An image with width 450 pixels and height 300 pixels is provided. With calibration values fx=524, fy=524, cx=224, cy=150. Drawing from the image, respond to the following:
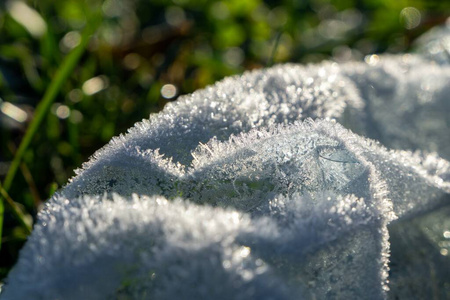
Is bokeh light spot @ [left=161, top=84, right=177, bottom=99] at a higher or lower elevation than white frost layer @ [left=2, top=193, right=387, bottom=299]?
lower

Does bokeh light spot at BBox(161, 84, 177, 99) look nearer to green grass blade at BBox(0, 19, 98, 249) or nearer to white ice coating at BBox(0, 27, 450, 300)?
green grass blade at BBox(0, 19, 98, 249)

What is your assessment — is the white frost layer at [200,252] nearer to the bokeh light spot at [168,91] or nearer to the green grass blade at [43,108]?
the green grass blade at [43,108]

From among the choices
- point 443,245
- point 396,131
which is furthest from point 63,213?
point 396,131

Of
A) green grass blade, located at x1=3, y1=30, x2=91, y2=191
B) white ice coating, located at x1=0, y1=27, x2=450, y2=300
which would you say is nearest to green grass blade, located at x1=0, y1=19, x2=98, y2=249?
green grass blade, located at x1=3, y1=30, x2=91, y2=191

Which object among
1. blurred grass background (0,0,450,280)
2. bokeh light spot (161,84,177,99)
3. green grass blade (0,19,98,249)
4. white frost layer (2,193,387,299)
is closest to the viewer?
white frost layer (2,193,387,299)

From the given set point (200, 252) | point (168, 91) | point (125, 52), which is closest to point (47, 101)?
point (168, 91)

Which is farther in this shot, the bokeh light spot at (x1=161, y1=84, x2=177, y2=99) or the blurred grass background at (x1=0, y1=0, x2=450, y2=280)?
the bokeh light spot at (x1=161, y1=84, x2=177, y2=99)
